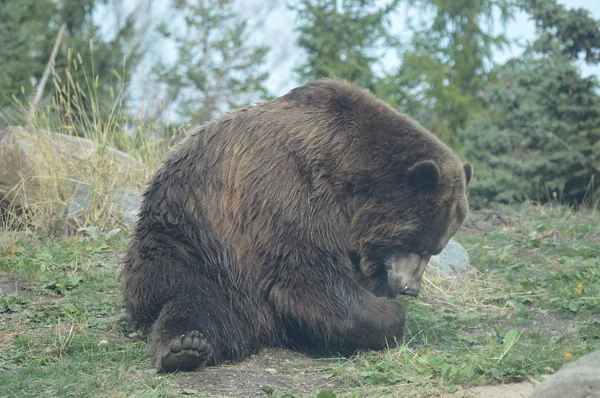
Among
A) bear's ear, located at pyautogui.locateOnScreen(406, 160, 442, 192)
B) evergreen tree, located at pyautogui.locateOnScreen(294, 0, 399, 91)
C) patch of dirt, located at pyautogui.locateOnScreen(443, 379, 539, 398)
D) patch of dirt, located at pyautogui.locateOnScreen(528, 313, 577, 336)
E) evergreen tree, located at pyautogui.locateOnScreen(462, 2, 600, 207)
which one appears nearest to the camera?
patch of dirt, located at pyautogui.locateOnScreen(443, 379, 539, 398)

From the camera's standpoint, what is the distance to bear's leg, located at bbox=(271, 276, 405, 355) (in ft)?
15.2

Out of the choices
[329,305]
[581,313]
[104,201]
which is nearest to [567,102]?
[581,313]

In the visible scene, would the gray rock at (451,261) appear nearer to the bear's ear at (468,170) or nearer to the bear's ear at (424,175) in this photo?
the bear's ear at (468,170)

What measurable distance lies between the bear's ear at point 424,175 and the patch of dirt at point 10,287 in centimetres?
301

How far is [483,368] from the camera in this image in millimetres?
4082

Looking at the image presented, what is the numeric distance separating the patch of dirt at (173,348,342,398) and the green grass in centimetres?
5

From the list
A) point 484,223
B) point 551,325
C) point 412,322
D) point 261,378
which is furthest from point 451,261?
point 261,378

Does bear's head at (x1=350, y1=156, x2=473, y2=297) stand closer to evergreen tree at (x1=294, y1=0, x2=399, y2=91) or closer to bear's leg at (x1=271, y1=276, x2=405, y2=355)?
bear's leg at (x1=271, y1=276, x2=405, y2=355)

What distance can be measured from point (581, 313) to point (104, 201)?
15.3ft

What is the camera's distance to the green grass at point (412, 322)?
403cm

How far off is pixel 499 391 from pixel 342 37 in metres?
15.7

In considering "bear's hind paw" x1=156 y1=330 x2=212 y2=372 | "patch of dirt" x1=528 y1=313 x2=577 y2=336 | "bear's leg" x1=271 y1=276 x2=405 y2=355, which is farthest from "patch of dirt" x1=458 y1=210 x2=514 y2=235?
"bear's hind paw" x1=156 y1=330 x2=212 y2=372

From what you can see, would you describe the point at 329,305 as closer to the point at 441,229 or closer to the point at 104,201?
the point at 441,229

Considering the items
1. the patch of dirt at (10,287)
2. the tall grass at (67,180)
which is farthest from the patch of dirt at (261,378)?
the tall grass at (67,180)
